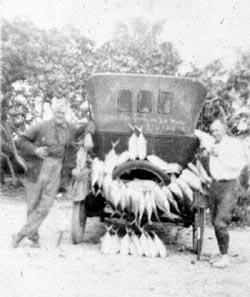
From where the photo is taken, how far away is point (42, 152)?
235 inches

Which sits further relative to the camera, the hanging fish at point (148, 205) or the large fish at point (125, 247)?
the large fish at point (125, 247)

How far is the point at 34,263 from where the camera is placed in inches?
205

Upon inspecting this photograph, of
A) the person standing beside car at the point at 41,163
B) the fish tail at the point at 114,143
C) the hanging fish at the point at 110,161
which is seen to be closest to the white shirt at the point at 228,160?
the hanging fish at the point at 110,161

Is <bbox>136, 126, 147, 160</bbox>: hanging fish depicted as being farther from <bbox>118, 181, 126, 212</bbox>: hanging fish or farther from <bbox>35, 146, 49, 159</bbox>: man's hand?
<bbox>35, 146, 49, 159</bbox>: man's hand

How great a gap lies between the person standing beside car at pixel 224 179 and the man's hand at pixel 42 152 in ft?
6.61

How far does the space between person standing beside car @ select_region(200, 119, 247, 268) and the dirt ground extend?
384 millimetres

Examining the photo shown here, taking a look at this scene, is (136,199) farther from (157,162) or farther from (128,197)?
(157,162)

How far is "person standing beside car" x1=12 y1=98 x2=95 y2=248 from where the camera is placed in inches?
234

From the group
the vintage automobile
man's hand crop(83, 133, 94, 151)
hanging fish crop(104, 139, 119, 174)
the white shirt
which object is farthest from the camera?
the vintage automobile

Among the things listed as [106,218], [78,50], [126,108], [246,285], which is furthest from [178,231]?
[78,50]

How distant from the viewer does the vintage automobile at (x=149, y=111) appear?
6.62 meters

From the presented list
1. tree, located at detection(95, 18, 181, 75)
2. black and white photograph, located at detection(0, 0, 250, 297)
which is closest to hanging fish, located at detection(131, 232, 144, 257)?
black and white photograph, located at detection(0, 0, 250, 297)

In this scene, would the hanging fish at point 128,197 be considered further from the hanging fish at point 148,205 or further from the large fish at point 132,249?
the large fish at point 132,249

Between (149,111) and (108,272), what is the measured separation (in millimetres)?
2576
